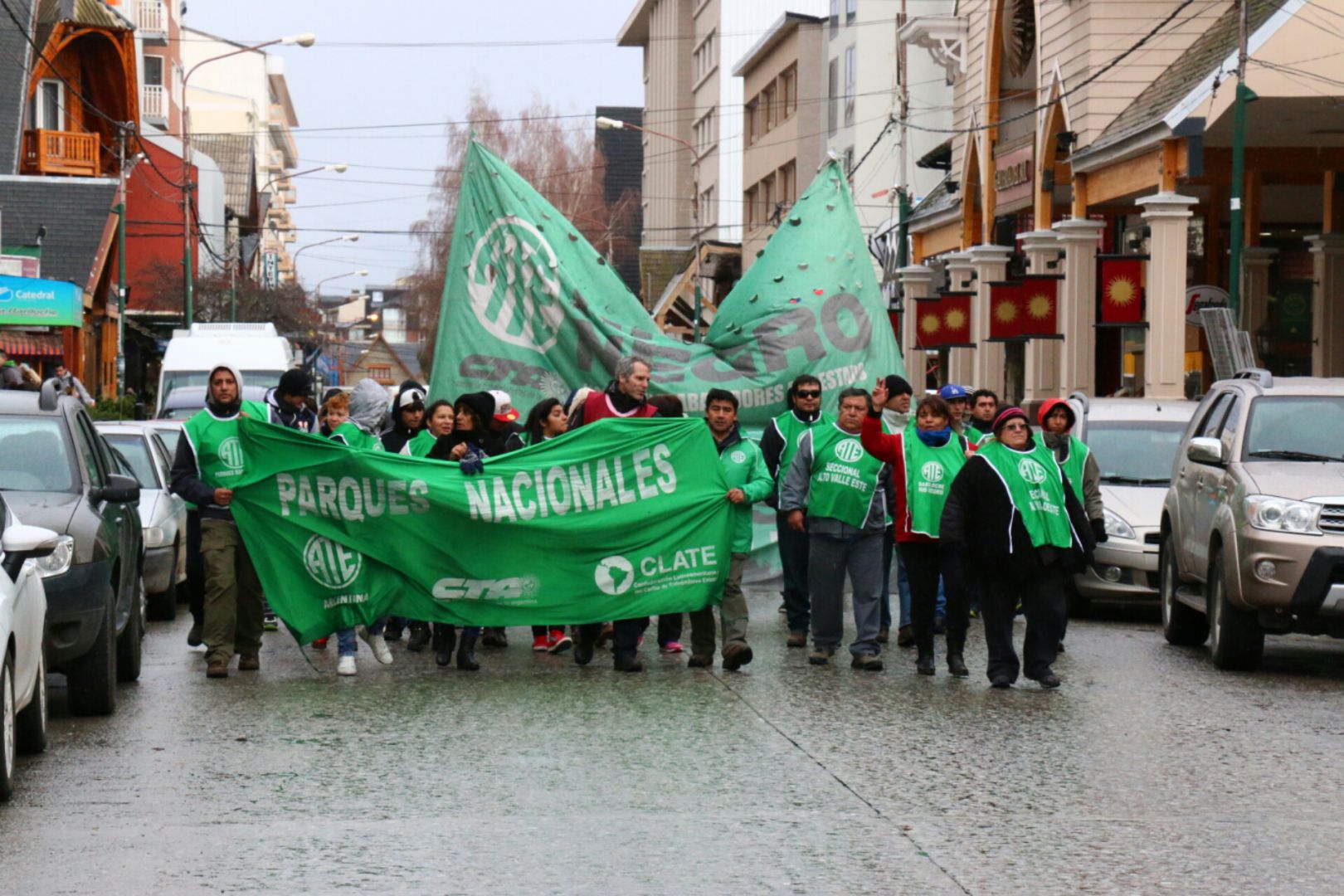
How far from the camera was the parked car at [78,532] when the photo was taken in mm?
10234

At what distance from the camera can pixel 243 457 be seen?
41.9 ft

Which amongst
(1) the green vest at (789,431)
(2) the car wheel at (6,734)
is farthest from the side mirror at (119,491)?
(1) the green vest at (789,431)

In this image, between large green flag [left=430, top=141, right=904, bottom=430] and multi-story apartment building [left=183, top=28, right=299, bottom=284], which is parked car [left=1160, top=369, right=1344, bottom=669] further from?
multi-story apartment building [left=183, top=28, right=299, bottom=284]

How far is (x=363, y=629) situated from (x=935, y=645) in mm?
4106

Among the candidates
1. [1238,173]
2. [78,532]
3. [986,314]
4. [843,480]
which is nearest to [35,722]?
[78,532]

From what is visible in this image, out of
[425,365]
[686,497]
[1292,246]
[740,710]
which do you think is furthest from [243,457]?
[425,365]

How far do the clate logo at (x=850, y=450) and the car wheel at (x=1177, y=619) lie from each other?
3.16m

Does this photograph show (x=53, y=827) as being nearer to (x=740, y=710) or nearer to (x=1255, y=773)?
(x=740, y=710)

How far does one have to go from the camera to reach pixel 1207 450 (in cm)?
1328

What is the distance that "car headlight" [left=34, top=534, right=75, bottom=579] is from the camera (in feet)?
33.2

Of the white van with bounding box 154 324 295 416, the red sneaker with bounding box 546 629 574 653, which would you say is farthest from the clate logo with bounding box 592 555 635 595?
the white van with bounding box 154 324 295 416

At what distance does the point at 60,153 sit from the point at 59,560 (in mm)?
41022

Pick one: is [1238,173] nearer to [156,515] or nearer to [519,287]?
[519,287]

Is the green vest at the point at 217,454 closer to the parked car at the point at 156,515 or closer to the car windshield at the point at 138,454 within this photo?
the parked car at the point at 156,515
